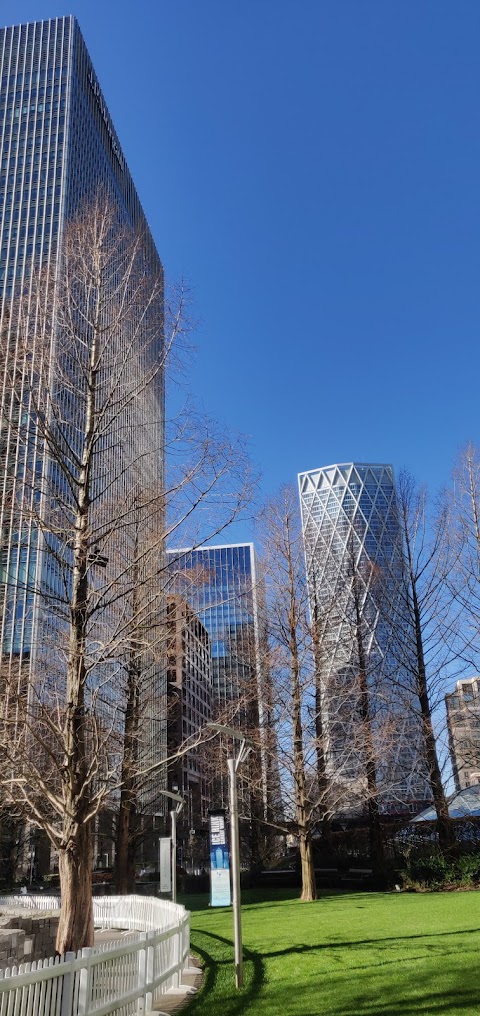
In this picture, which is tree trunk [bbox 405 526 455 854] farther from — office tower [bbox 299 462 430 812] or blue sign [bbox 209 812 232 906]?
blue sign [bbox 209 812 232 906]

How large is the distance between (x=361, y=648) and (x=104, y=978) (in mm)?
21723

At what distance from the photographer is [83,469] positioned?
9.55 metres

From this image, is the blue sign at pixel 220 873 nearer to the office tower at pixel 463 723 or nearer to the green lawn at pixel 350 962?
the green lawn at pixel 350 962

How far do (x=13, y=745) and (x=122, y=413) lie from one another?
15.4 feet

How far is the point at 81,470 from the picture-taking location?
378 inches

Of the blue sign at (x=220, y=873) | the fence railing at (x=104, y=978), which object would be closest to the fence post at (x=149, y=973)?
the fence railing at (x=104, y=978)

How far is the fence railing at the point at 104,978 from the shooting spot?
16.9 ft

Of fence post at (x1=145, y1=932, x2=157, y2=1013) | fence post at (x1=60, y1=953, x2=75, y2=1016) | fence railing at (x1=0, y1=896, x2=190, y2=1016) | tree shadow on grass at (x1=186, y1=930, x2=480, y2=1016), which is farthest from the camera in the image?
fence post at (x1=145, y1=932, x2=157, y2=1013)

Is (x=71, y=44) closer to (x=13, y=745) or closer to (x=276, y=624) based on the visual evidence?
(x=276, y=624)

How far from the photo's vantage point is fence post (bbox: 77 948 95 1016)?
5.75 m

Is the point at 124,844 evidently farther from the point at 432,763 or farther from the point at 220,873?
the point at 432,763

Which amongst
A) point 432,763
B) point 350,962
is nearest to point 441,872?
point 432,763

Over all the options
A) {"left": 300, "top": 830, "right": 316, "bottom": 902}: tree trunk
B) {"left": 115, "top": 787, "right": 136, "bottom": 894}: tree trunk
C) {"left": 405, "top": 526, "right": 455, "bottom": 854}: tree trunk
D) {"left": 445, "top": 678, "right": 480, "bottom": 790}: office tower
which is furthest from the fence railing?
{"left": 445, "top": 678, "right": 480, "bottom": 790}: office tower

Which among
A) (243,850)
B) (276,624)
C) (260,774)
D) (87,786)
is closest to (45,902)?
(260,774)
